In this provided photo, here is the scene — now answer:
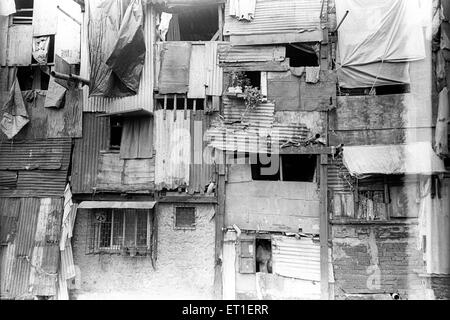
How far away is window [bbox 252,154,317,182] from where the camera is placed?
9609 mm

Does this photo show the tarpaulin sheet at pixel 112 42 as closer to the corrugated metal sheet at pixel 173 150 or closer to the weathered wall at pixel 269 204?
the corrugated metal sheet at pixel 173 150

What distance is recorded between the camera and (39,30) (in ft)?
33.7

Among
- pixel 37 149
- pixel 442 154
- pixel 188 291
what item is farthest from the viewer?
pixel 37 149

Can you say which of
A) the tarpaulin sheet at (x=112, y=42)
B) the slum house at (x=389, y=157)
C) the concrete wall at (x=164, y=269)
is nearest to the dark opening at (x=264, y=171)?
the slum house at (x=389, y=157)

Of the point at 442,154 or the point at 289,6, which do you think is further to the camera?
the point at 289,6

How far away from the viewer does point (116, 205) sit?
29.5ft

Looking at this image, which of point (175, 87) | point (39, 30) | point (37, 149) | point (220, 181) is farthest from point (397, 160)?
point (39, 30)

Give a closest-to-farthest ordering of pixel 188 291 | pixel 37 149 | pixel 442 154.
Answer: pixel 442 154
pixel 188 291
pixel 37 149

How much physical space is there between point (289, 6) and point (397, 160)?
5503 mm

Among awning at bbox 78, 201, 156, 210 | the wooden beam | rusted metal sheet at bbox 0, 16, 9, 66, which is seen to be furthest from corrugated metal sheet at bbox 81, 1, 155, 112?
the wooden beam

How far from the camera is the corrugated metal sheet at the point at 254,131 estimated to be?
9352mm

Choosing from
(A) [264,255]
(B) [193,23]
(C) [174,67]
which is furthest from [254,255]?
(B) [193,23]

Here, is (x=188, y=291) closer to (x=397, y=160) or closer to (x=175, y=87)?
(x=175, y=87)

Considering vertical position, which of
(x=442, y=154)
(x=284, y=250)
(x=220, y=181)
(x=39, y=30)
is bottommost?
(x=284, y=250)
